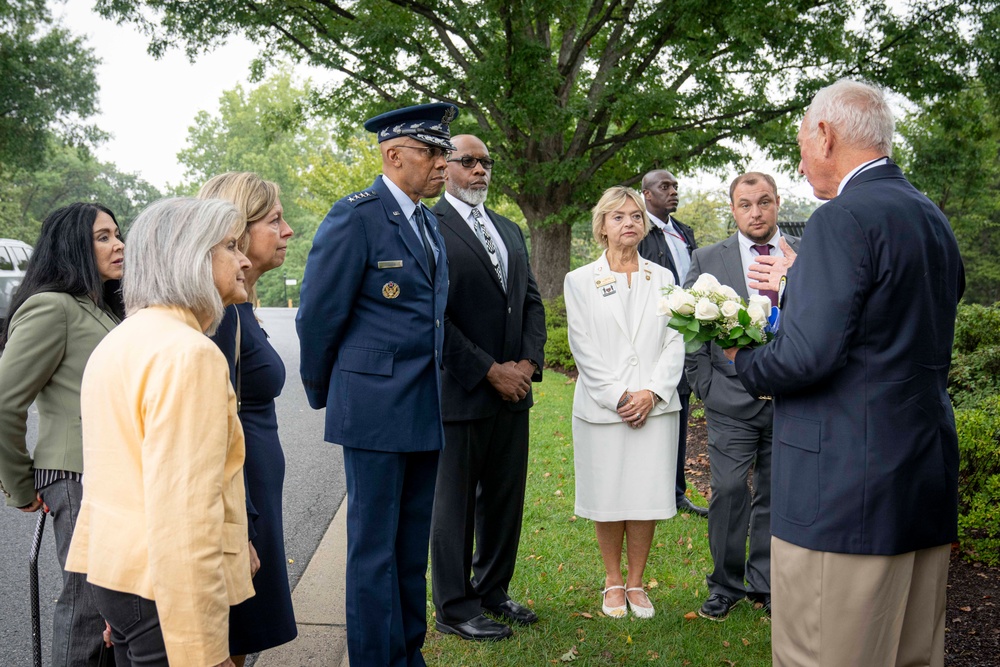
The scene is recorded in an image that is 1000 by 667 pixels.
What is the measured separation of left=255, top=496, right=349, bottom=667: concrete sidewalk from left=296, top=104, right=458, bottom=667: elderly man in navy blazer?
2.05ft

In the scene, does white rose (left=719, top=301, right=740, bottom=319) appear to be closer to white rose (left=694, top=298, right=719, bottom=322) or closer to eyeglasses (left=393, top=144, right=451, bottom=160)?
white rose (left=694, top=298, right=719, bottom=322)

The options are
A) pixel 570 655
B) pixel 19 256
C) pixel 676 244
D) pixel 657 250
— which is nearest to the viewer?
pixel 570 655

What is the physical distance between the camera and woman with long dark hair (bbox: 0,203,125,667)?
3373 mm

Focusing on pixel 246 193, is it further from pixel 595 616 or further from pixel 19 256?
pixel 19 256

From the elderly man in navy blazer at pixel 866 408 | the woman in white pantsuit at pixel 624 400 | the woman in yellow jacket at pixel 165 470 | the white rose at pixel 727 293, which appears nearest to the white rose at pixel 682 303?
the white rose at pixel 727 293

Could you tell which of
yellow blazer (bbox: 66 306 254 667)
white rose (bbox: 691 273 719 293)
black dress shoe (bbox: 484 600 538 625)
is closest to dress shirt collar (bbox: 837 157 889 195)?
white rose (bbox: 691 273 719 293)

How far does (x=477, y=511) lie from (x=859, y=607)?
104 inches

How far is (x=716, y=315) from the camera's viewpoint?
3.54m

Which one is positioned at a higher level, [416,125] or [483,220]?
[416,125]

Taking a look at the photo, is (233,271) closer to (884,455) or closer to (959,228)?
(884,455)

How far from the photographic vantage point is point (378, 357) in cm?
405

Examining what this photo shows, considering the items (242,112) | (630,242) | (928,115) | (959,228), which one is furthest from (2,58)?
(242,112)

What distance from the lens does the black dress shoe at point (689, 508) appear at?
286 inches

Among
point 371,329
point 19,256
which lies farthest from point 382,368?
point 19,256
